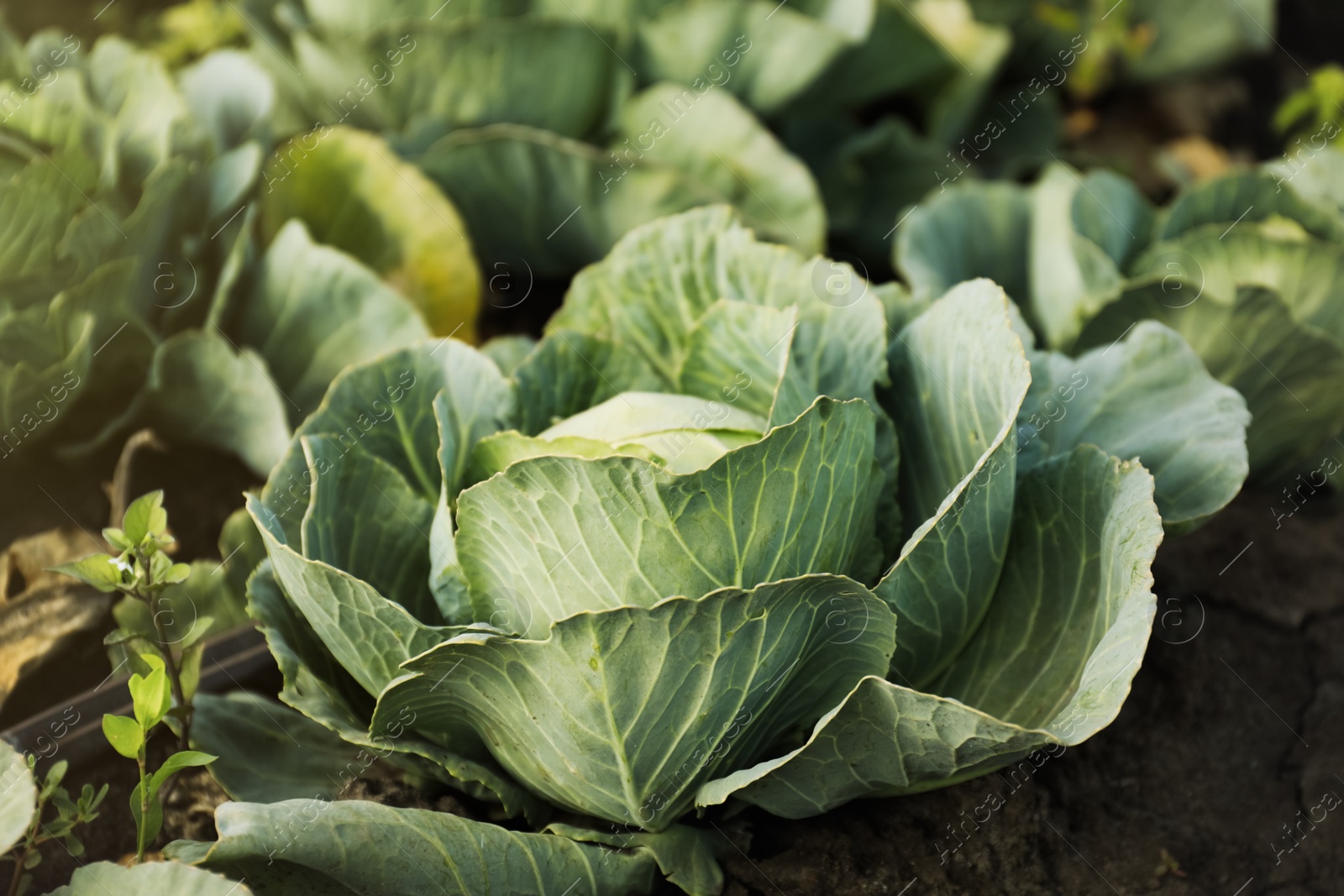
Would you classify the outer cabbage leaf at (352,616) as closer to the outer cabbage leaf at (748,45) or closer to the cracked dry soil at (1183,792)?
the cracked dry soil at (1183,792)

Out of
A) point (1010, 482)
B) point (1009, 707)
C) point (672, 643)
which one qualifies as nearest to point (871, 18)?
point (1010, 482)

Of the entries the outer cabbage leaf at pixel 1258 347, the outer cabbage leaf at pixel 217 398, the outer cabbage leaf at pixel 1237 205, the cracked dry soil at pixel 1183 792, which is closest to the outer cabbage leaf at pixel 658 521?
the cracked dry soil at pixel 1183 792

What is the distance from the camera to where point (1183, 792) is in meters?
1.46

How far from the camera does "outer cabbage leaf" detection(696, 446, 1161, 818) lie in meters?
1.08

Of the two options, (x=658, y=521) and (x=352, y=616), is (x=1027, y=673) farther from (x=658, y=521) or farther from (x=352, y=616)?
(x=352, y=616)

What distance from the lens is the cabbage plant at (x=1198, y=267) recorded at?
1770 mm

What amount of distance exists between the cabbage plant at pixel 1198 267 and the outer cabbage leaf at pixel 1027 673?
1.40 ft

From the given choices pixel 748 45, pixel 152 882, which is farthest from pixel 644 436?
pixel 748 45

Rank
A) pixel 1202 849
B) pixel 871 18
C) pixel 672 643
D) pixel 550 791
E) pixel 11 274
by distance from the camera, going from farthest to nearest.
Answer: pixel 871 18 → pixel 11 274 → pixel 1202 849 → pixel 550 791 → pixel 672 643

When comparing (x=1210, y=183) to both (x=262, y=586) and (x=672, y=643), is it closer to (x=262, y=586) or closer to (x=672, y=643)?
(x=672, y=643)

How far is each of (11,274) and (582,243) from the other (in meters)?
1.01

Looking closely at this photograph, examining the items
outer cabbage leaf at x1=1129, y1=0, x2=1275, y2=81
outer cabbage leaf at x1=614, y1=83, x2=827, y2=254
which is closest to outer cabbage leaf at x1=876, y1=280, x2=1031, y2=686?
outer cabbage leaf at x1=614, y1=83, x2=827, y2=254

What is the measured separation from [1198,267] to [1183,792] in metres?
0.91

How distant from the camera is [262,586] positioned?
1319 millimetres
